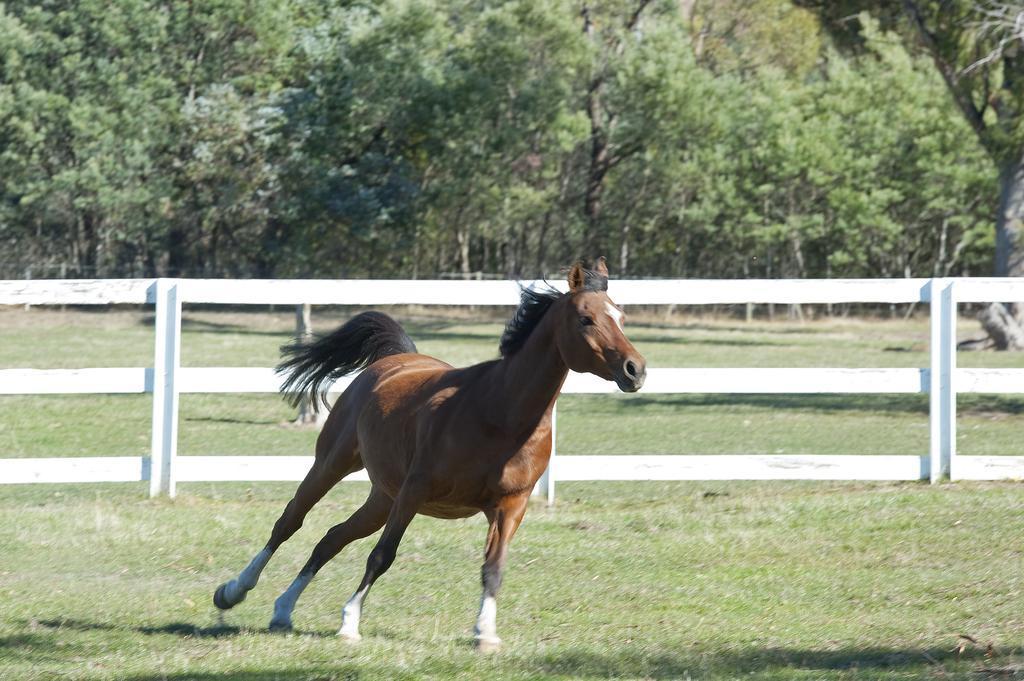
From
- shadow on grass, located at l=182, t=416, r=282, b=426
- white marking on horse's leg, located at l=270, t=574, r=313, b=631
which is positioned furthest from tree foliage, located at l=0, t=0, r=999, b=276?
white marking on horse's leg, located at l=270, t=574, r=313, b=631

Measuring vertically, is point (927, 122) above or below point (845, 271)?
above

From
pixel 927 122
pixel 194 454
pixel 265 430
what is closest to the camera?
pixel 194 454

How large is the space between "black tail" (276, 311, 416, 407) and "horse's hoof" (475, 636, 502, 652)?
221 centimetres

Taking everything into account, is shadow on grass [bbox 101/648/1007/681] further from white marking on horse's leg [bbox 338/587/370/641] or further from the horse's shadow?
the horse's shadow

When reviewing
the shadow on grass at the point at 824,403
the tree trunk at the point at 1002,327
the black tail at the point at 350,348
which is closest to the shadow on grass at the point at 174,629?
the black tail at the point at 350,348

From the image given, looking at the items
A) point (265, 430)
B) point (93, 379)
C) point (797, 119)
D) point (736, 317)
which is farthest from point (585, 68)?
point (93, 379)

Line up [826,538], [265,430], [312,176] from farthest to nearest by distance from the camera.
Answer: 1. [312,176]
2. [265,430]
3. [826,538]

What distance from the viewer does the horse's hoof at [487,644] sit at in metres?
5.51

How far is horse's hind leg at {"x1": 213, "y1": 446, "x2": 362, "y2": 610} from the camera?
251 inches

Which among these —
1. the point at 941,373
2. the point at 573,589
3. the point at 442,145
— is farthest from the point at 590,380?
the point at 442,145

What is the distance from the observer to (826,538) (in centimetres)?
823

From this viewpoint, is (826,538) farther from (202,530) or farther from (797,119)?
(797,119)

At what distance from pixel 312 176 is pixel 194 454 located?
2723 centimetres

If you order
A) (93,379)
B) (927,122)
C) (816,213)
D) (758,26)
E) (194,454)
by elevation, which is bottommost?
(194,454)
